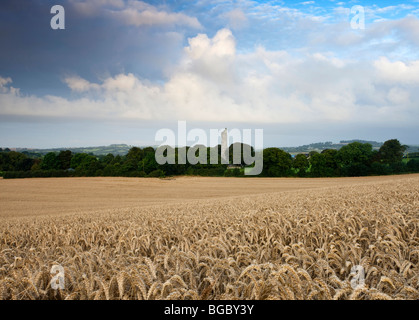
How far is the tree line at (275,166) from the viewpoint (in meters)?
57.1

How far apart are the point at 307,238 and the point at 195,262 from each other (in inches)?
79.3

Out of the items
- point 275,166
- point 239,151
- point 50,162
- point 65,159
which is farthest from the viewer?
point 239,151

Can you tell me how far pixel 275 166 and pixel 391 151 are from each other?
1036 inches

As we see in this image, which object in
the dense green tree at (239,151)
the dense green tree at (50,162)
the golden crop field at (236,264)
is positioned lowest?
the golden crop field at (236,264)

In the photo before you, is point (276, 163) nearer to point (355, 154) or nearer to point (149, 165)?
point (355, 154)

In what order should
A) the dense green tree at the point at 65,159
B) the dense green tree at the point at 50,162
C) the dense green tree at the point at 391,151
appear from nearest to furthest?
the dense green tree at the point at 391,151
the dense green tree at the point at 50,162
the dense green tree at the point at 65,159

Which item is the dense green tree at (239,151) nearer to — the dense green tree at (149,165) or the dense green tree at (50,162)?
the dense green tree at (149,165)

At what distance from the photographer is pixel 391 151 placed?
60.9 m

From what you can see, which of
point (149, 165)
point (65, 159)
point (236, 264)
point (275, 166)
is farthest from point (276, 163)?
point (236, 264)

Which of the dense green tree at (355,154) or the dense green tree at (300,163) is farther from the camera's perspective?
the dense green tree at (300,163)

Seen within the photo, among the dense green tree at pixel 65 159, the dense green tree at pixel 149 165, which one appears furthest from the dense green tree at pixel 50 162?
the dense green tree at pixel 149 165

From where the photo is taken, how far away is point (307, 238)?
4.18 m

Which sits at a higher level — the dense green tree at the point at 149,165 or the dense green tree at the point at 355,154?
the dense green tree at the point at 355,154
